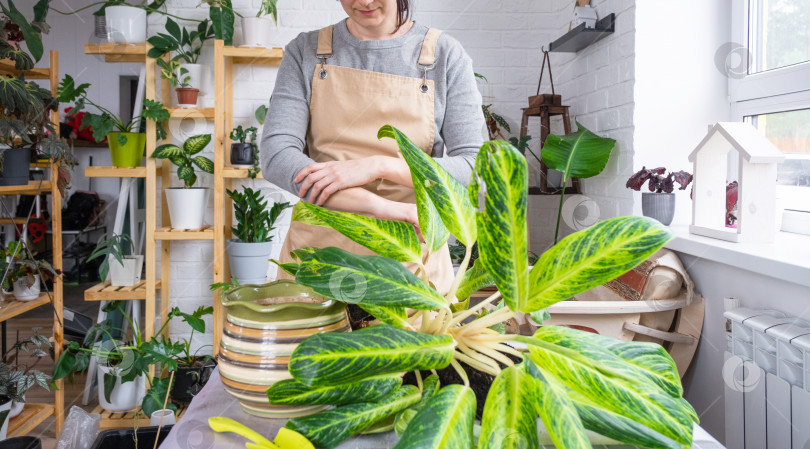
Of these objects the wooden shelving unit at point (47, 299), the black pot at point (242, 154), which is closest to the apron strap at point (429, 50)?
the black pot at point (242, 154)

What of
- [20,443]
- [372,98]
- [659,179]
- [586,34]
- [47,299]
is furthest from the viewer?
[47,299]

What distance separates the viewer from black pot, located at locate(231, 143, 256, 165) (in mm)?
2744

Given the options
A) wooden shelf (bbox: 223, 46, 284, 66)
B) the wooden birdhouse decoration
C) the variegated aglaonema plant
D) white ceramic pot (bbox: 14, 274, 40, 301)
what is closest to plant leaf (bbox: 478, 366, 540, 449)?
the variegated aglaonema plant

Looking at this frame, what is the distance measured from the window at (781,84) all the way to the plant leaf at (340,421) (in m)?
1.74

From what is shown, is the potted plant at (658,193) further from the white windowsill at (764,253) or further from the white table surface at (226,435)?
the white table surface at (226,435)

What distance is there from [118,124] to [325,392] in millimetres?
2708

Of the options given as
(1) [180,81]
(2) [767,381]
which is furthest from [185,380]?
(2) [767,381]

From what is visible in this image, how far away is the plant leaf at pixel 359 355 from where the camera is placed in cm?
40

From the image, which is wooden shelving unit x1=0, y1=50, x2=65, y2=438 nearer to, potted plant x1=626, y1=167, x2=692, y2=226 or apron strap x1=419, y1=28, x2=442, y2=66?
apron strap x1=419, y1=28, x2=442, y2=66

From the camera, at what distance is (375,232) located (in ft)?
1.75

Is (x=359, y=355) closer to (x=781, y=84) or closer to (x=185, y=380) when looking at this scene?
(x=781, y=84)

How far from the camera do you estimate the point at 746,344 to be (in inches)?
57.9

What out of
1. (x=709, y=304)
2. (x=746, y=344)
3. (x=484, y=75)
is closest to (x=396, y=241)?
(x=746, y=344)

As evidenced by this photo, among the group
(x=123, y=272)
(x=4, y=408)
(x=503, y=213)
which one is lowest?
(x=4, y=408)
